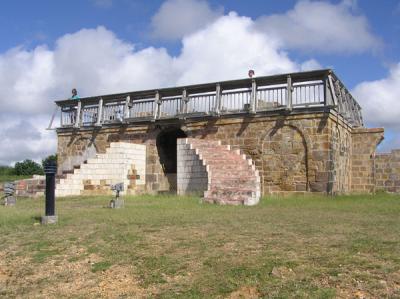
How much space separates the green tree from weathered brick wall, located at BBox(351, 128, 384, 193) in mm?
32804

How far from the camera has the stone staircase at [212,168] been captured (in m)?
14.4

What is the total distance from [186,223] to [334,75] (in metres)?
10.1

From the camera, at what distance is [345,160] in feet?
61.1

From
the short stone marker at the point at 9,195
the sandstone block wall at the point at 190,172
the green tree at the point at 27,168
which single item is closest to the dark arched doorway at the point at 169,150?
the sandstone block wall at the point at 190,172

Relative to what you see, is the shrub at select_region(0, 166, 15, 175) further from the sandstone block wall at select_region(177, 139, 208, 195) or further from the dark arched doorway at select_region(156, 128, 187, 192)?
the sandstone block wall at select_region(177, 139, 208, 195)

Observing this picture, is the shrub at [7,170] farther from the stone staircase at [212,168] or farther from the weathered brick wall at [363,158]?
the weathered brick wall at [363,158]

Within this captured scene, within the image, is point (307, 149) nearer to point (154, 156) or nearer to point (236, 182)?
point (236, 182)

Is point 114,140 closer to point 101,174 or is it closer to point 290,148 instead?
point 101,174

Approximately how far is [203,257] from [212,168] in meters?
9.24

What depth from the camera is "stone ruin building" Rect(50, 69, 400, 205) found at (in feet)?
52.7

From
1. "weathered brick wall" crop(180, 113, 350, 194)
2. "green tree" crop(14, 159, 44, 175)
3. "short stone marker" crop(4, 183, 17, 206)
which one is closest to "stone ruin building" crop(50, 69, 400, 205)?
"weathered brick wall" crop(180, 113, 350, 194)

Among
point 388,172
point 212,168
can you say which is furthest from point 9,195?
point 388,172

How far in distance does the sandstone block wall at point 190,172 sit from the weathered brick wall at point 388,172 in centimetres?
834

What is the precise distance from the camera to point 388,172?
19.7 m
